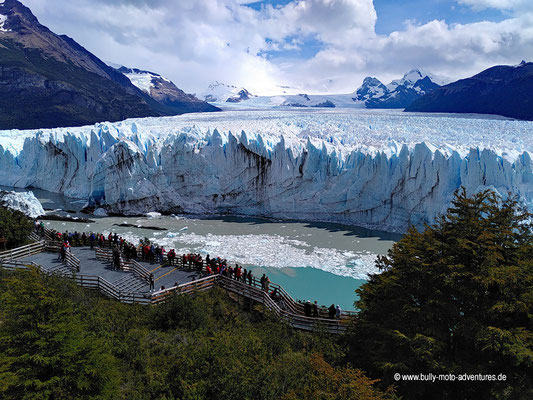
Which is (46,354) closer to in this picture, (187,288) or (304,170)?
(187,288)

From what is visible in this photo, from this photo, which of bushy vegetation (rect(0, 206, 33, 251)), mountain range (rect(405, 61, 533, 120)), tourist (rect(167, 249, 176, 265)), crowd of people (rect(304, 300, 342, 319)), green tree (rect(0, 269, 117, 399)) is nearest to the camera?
green tree (rect(0, 269, 117, 399))

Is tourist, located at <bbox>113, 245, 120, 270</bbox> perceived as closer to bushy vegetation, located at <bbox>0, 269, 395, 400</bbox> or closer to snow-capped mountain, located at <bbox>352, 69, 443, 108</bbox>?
bushy vegetation, located at <bbox>0, 269, 395, 400</bbox>

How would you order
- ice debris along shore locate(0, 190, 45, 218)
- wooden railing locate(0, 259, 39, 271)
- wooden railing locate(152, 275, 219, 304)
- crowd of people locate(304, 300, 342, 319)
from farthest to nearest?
ice debris along shore locate(0, 190, 45, 218) → wooden railing locate(0, 259, 39, 271) → wooden railing locate(152, 275, 219, 304) → crowd of people locate(304, 300, 342, 319)

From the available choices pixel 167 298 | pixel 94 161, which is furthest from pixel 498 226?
pixel 94 161

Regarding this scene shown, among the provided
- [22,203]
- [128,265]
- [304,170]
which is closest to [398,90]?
[304,170]

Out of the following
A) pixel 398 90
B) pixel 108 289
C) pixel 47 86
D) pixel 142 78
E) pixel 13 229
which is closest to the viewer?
pixel 108 289

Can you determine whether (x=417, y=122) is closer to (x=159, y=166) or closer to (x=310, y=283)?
(x=159, y=166)

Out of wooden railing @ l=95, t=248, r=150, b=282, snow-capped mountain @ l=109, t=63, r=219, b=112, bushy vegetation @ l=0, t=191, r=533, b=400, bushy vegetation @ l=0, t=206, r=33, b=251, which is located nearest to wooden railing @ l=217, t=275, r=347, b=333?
bushy vegetation @ l=0, t=191, r=533, b=400
